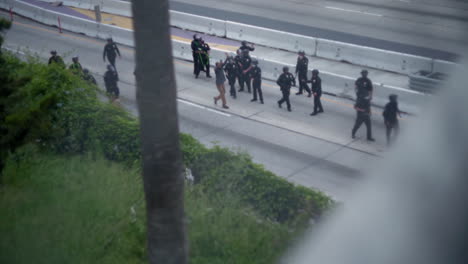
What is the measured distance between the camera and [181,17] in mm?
27062

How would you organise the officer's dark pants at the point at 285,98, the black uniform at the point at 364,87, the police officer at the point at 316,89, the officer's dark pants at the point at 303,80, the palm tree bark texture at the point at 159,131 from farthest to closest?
the officer's dark pants at the point at 303,80, the officer's dark pants at the point at 285,98, the police officer at the point at 316,89, the black uniform at the point at 364,87, the palm tree bark texture at the point at 159,131

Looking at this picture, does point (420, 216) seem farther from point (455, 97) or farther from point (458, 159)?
point (455, 97)

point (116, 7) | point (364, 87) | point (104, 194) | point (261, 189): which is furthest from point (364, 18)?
point (104, 194)

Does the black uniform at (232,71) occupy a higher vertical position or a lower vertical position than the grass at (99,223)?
lower

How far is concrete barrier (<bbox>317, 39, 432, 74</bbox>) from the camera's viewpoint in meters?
18.6

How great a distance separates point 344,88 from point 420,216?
16.5 meters

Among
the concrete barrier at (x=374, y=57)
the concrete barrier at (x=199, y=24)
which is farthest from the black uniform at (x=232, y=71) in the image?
the concrete barrier at (x=199, y=24)

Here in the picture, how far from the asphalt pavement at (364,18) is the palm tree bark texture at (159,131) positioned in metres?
18.8

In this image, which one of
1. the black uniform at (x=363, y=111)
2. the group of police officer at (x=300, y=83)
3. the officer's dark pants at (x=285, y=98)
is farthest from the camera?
the officer's dark pants at (x=285, y=98)

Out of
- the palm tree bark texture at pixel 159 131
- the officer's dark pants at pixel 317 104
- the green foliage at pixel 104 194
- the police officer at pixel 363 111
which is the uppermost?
the palm tree bark texture at pixel 159 131

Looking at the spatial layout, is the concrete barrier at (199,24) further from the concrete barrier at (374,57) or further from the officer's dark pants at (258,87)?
the officer's dark pants at (258,87)

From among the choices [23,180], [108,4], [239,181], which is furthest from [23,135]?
[108,4]

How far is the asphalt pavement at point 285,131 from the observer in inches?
497

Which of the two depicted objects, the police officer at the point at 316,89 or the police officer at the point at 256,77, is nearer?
the police officer at the point at 316,89
